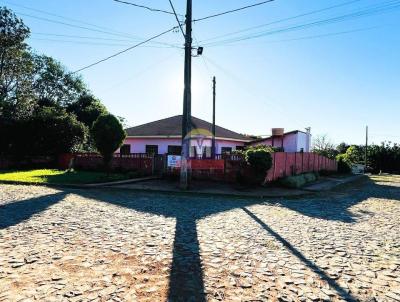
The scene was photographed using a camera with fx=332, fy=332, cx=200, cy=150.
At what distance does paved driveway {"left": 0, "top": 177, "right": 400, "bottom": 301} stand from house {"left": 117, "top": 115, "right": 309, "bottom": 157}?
59.1 ft

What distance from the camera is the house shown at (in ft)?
92.6

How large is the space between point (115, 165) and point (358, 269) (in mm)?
18999

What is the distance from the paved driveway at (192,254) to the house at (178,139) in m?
18.0

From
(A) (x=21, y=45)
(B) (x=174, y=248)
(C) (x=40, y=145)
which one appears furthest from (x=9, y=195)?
(A) (x=21, y=45)

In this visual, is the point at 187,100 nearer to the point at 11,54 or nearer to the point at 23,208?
the point at 23,208

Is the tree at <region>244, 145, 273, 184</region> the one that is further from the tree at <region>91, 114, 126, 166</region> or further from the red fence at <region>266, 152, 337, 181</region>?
the tree at <region>91, 114, 126, 166</region>

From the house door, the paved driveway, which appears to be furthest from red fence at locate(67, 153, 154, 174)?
the paved driveway

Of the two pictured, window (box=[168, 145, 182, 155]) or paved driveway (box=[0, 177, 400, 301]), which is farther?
window (box=[168, 145, 182, 155])

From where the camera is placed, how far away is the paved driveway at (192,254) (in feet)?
13.6

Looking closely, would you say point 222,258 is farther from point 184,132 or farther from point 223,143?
point 223,143

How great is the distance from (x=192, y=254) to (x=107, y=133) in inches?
518

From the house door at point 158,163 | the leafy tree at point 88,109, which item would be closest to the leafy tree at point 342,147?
the leafy tree at point 88,109

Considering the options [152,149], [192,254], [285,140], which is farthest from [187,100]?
[285,140]

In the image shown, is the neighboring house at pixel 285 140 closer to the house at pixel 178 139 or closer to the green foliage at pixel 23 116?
the house at pixel 178 139
